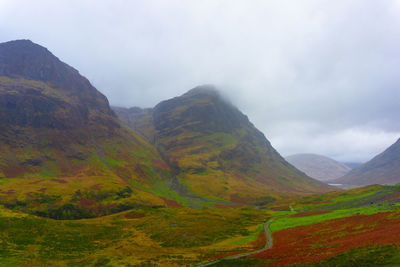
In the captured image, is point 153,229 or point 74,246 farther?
point 153,229

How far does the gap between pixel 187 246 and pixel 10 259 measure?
40.4 metres

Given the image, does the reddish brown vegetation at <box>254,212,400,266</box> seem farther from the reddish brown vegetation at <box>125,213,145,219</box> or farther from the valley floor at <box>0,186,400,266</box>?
the reddish brown vegetation at <box>125,213,145,219</box>

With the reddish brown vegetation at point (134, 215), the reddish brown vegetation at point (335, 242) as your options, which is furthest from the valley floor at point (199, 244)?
the reddish brown vegetation at point (134, 215)

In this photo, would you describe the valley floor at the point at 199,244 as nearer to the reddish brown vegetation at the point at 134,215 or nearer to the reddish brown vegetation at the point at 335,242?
the reddish brown vegetation at the point at 335,242

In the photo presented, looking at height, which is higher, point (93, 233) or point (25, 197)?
point (25, 197)

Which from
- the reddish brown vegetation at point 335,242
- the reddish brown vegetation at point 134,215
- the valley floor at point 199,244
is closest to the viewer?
the valley floor at point 199,244

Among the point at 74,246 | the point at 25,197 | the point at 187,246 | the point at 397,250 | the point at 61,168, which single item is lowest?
the point at 187,246

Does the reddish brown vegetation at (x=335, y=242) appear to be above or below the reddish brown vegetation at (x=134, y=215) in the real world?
above

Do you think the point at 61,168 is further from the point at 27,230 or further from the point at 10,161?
the point at 27,230

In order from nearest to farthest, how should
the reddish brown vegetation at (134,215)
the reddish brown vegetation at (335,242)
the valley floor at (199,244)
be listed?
the valley floor at (199,244), the reddish brown vegetation at (335,242), the reddish brown vegetation at (134,215)

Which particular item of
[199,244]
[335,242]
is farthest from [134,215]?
[335,242]

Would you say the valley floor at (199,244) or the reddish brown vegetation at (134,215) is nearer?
the valley floor at (199,244)

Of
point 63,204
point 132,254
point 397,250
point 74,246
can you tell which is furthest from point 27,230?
point 397,250

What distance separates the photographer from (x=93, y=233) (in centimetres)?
7688
